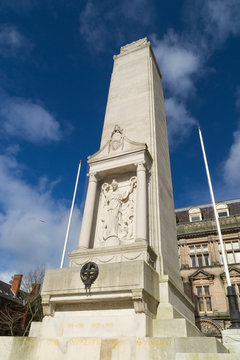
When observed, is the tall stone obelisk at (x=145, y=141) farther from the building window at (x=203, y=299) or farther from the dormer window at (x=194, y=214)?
the dormer window at (x=194, y=214)

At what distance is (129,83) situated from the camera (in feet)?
64.0

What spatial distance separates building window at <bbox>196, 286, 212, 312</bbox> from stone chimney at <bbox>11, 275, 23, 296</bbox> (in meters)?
24.6

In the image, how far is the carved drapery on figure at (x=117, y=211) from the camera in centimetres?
1245

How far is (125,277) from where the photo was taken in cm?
914

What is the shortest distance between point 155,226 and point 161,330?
454 centimetres

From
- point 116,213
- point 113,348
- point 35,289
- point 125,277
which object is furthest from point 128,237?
point 35,289

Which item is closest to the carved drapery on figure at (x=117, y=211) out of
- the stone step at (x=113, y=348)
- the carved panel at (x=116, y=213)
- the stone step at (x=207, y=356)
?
the carved panel at (x=116, y=213)

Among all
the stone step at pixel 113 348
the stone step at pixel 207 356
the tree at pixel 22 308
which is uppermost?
the tree at pixel 22 308

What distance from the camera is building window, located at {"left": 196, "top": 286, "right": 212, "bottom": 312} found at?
29.7 metres

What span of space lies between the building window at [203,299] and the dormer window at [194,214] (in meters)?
10.9

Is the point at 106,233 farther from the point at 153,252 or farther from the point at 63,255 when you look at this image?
the point at 63,255

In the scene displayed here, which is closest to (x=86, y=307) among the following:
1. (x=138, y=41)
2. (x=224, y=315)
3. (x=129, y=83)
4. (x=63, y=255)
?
(x=63, y=255)

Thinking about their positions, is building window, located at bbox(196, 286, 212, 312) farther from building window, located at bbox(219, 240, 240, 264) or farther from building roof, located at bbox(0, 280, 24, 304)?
building roof, located at bbox(0, 280, 24, 304)

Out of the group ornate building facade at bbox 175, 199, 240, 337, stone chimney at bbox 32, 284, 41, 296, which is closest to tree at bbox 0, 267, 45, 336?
stone chimney at bbox 32, 284, 41, 296
